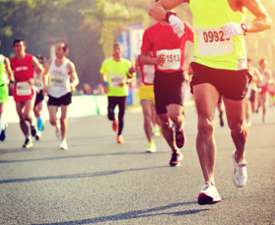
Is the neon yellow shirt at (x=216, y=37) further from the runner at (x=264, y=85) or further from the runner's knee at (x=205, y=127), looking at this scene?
the runner at (x=264, y=85)

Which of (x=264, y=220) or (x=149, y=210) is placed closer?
(x=264, y=220)

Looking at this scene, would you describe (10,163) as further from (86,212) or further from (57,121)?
(86,212)

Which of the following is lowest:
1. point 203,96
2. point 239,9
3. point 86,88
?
point 86,88

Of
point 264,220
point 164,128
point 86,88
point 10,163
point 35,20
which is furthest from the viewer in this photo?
point 35,20

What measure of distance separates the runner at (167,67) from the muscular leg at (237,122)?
2588 millimetres

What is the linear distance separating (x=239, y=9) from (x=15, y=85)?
26.2 feet

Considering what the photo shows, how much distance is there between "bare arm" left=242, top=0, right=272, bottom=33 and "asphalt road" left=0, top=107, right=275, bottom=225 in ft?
4.61

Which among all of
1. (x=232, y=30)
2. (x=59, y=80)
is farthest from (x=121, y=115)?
(x=232, y=30)

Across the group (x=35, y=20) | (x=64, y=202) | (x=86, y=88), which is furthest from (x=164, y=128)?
(x=35, y=20)

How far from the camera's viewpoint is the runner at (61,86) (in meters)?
12.9

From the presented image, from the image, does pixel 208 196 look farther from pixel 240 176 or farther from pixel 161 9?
pixel 161 9

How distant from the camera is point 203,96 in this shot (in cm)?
603

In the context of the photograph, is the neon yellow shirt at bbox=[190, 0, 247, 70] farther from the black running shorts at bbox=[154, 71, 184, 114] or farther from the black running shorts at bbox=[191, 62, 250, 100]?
the black running shorts at bbox=[154, 71, 184, 114]

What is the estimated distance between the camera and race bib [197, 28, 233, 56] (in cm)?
602
